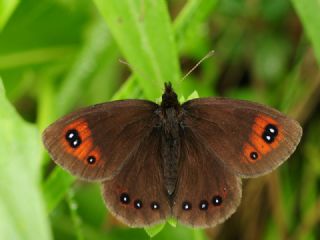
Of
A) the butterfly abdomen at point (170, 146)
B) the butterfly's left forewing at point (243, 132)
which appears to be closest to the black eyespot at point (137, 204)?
the butterfly abdomen at point (170, 146)

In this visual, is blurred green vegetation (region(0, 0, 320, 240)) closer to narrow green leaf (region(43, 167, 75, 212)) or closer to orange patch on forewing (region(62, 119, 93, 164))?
narrow green leaf (region(43, 167, 75, 212))

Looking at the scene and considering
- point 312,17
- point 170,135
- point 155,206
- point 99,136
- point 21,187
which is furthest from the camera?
point 312,17

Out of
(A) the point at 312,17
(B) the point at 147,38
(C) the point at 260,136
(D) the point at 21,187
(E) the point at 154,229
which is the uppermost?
(D) the point at 21,187

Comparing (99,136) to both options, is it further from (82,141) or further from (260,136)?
(260,136)

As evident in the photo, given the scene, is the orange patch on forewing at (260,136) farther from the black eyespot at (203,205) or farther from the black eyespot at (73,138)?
the black eyespot at (73,138)

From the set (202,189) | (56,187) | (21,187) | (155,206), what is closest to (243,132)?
(202,189)

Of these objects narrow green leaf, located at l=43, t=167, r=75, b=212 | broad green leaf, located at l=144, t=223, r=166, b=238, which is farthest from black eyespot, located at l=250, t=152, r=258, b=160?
narrow green leaf, located at l=43, t=167, r=75, b=212

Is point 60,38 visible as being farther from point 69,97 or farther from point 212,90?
point 212,90
